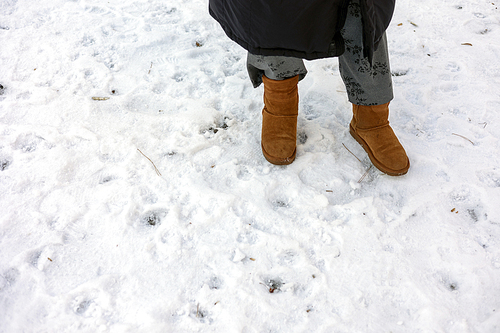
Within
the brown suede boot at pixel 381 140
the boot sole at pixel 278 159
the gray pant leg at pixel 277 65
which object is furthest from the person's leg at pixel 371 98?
the boot sole at pixel 278 159

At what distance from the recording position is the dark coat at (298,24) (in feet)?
3.02

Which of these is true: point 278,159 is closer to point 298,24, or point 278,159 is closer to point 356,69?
point 356,69

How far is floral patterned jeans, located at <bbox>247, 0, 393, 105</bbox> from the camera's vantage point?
3.68 ft

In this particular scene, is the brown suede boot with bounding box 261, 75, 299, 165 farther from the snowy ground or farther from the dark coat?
the dark coat

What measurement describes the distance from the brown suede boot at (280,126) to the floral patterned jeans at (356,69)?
0.29ft

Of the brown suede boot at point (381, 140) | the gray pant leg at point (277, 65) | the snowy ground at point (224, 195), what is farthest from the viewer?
the brown suede boot at point (381, 140)

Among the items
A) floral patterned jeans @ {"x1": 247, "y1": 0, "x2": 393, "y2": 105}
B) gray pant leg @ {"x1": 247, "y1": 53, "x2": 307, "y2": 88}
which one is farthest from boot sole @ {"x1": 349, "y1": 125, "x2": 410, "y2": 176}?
gray pant leg @ {"x1": 247, "y1": 53, "x2": 307, "y2": 88}

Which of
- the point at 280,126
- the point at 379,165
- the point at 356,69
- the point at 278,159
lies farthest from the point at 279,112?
the point at 379,165

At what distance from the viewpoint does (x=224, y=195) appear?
1.28 meters

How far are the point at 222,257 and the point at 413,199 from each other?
29.1 inches

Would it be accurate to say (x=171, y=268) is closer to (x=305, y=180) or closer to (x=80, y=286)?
(x=80, y=286)

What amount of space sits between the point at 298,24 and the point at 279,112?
0.46 m

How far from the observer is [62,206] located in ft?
4.04

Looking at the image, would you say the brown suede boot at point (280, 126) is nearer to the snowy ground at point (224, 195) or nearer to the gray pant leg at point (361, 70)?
the snowy ground at point (224, 195)
